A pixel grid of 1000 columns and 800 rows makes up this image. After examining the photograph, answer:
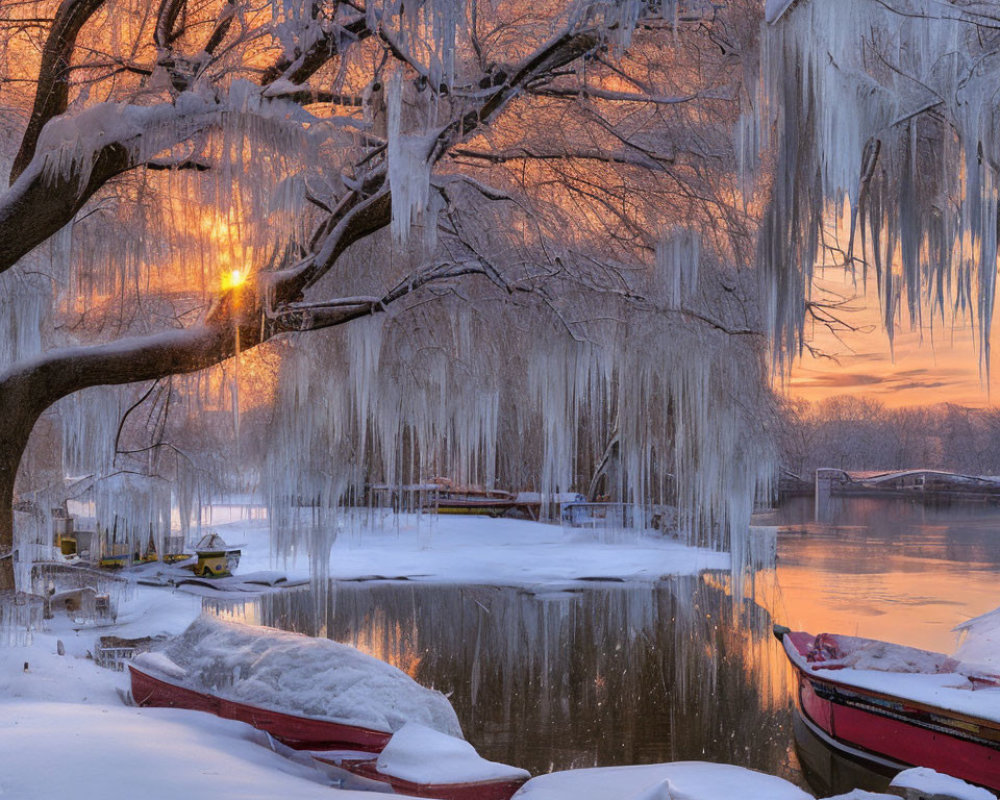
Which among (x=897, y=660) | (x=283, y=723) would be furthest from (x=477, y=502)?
(x=283, y=723)

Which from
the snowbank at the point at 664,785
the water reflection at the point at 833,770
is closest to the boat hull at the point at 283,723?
the snowbank at the point at 664,785

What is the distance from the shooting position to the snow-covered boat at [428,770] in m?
5.96

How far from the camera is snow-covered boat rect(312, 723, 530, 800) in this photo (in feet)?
19.6

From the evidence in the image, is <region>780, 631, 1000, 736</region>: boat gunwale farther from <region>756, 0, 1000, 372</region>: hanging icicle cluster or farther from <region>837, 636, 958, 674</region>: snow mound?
<region>756, 0, 1000, 372</region>: hanging icicle cluster

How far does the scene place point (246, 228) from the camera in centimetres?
723

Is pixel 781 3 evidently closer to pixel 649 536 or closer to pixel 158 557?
pixel 158 557

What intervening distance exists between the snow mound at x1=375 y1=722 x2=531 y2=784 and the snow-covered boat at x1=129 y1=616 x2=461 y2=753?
492 mm

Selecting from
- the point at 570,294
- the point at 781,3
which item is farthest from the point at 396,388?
the point at 781,3

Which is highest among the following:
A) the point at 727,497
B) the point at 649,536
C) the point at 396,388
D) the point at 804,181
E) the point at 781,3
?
the point at 781,3

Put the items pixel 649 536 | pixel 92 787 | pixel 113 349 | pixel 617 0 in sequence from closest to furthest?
pixel 92 787
pixel 617 0
pixel 113 349
pixel 649 536

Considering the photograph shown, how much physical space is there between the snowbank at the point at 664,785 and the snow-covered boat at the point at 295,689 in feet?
4.07

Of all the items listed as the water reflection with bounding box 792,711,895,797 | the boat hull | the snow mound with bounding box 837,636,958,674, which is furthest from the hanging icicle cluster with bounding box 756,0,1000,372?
the snow mound with bounding box 837,636,958,674

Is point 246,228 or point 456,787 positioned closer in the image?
point 456,787

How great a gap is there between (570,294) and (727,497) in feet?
23.5
